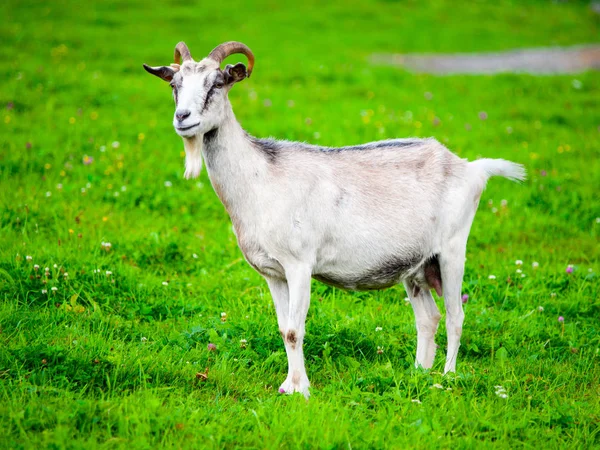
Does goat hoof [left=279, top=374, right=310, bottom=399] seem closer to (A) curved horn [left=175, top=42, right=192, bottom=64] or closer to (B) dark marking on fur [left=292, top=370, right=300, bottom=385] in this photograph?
(B) dark marking on fur [left=292, top=370, right=300, bottom=385]

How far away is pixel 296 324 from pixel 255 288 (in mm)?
1805

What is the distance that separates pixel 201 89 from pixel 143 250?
2805 millimetres

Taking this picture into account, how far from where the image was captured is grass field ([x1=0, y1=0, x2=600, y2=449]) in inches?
180

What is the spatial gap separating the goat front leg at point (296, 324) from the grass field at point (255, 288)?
150mm

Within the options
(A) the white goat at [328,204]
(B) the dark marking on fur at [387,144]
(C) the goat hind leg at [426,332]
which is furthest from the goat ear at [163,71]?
(C) the goat hind leg at [426,332]

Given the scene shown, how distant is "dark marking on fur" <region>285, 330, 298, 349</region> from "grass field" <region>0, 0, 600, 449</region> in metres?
0.37

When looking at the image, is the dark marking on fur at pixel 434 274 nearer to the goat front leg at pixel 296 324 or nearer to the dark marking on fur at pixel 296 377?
the goat front leg at pixel 296 324

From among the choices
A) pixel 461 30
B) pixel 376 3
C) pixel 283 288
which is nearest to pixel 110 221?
pixel 283 288

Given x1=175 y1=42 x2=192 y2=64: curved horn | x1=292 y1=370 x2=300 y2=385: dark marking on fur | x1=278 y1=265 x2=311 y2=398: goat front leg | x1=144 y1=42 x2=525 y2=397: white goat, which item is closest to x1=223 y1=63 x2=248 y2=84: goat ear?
x1=144 y1=42 x2=525 y2=397: white goat

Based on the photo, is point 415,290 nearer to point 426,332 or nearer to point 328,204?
point 426,332

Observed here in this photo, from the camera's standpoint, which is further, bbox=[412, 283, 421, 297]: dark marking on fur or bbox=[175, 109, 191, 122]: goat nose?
bbox=[412, 283, 421, 297]: dark marking on fur

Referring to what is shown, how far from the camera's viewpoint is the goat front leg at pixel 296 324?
5133 millimetres

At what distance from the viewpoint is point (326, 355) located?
575cm

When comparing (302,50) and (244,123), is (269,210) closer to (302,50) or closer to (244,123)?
Answer: (244,123)
